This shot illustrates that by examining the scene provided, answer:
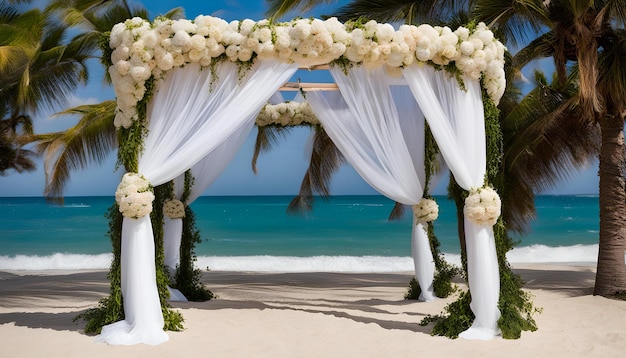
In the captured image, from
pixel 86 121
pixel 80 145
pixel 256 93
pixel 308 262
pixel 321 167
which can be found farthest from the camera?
pixel 308 262

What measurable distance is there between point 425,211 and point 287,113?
2285 millimetres

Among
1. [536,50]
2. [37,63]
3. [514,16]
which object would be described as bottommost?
[536,50]

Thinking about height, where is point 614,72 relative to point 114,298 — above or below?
above

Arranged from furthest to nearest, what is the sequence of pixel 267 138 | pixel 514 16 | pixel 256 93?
pixel 267 138
pixel 514 16
pixel 256 93

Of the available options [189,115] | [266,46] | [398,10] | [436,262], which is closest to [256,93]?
[266,46]

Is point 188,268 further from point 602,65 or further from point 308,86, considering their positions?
point 602,65

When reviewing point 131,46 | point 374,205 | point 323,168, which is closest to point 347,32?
point 131,46

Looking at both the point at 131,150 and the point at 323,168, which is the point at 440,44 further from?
the point at 323,168

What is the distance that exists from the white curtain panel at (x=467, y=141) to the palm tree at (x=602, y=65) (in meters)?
1.85

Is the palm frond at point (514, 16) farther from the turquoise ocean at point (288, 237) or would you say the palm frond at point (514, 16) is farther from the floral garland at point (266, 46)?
the turquoise ocean at point (288, 237)

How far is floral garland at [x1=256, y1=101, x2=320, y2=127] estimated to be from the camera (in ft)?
26.3

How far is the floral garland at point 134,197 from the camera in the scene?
5047mm

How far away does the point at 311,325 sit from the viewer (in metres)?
5.78

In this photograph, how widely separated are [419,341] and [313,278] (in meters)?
5.03
